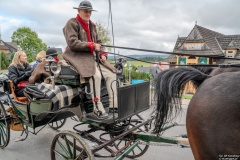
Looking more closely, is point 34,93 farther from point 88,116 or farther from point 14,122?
point 14,122

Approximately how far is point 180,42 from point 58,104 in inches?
786

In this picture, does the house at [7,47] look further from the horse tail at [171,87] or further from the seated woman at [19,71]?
the horse tail at [171,87]

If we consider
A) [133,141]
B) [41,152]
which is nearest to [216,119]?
[133,141]

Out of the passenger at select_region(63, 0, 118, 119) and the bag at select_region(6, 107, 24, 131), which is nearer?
the passenger at select_region(63, 0, 118, 119)

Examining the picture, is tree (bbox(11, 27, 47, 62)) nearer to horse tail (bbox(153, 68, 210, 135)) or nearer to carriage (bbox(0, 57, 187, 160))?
carriage (bbox(0, 57, 187, 160))

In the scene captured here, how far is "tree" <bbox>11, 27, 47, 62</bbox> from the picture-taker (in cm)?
4281

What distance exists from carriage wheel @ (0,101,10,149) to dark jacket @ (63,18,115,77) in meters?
1.76

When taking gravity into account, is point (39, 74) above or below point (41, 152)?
above

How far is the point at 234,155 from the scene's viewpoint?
1.30 m

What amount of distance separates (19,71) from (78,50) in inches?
→ 70.1

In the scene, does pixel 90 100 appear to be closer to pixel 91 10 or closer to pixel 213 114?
pixel 91 10

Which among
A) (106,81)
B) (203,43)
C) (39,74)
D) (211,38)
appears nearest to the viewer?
(106,81)

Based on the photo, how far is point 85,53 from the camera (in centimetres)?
279

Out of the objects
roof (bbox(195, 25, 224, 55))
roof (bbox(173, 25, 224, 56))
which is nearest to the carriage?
roof (bbox(195, 25, 224, 55))
